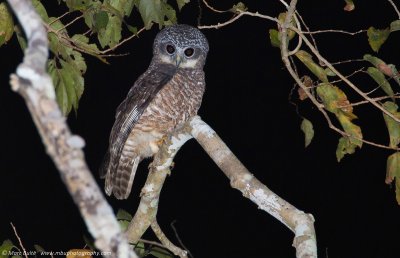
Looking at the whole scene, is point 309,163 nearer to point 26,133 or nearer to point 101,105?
point 101,105

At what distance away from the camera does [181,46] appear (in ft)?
11.4

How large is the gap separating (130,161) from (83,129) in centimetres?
372

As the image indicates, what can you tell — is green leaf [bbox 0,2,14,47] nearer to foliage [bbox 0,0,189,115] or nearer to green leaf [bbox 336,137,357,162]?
foliage [bbox 0,0,189,115]

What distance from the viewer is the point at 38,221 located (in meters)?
6.77

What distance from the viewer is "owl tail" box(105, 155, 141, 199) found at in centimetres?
319

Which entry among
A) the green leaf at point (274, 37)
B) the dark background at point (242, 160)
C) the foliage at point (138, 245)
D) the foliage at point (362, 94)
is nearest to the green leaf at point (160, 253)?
the foliage at point (138, 245)

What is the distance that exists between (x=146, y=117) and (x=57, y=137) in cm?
230

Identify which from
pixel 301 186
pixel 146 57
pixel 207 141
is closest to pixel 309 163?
pixel 301 186

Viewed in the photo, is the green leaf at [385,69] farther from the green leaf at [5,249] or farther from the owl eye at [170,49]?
the owl eye at [170,49]

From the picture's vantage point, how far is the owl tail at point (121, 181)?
3193 millimetres

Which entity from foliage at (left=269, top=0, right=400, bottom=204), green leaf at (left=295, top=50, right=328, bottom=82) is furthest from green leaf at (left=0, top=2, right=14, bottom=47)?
green leaf at (left=295, top=50, right=328, bottom=82)

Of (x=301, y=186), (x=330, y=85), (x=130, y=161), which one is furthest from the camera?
(x=301, y=186)

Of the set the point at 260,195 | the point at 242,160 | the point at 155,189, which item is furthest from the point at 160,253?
the point at 242,160

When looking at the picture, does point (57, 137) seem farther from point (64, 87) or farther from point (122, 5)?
point (122, 5)
